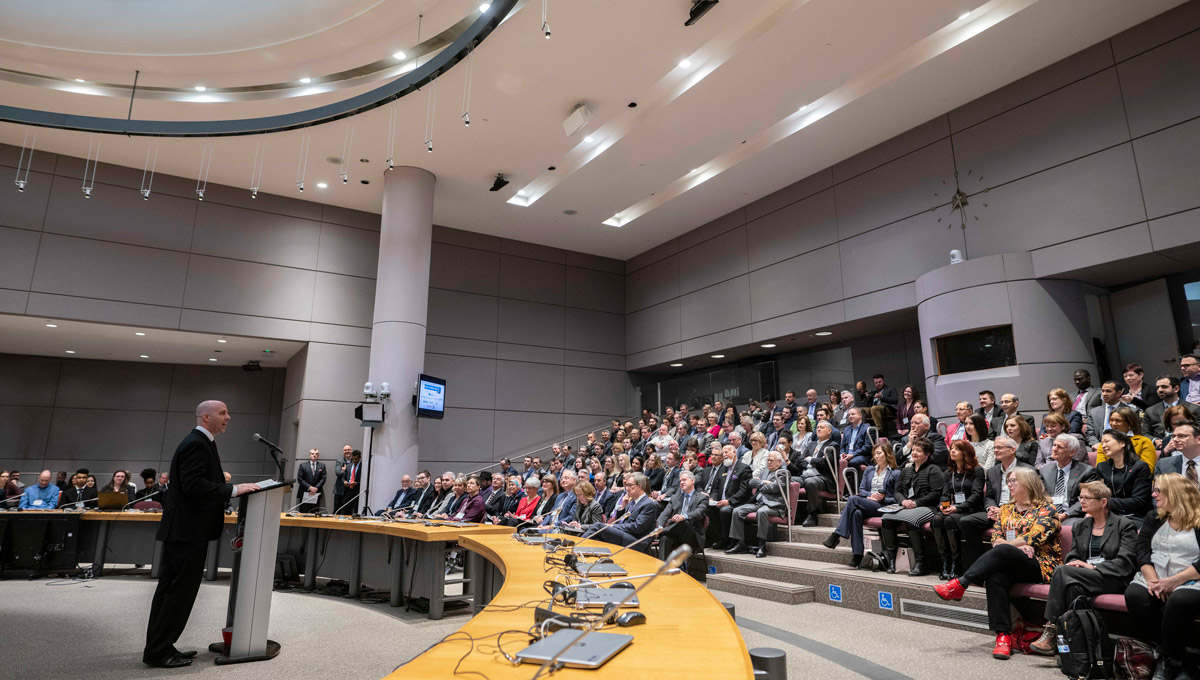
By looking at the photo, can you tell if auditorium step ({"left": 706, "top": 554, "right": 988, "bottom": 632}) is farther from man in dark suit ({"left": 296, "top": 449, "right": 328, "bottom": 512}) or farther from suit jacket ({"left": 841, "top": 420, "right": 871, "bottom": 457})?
man in dark suit ({"left": 296, "top": 449, "right": 328, "bottom": 512})

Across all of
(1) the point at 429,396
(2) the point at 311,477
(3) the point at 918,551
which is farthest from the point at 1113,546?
(2) the point at 311,477

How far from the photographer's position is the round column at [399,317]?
348 inches

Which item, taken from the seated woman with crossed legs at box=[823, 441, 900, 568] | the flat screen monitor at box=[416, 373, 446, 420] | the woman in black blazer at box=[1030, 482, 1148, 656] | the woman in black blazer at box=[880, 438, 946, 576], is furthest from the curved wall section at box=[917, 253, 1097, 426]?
the flat screen monitor at box=[416, 373, 446, 420]

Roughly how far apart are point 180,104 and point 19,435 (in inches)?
294

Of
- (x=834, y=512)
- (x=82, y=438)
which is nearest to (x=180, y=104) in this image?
(x=82, y=438)

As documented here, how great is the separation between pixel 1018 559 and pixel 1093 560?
361 millimetres

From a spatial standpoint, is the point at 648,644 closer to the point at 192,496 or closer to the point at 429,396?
the point at 192,496

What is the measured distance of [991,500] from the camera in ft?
15.8

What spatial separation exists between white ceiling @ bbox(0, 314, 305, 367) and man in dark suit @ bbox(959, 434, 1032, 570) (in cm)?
970

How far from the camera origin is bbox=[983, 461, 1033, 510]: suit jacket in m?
4.80

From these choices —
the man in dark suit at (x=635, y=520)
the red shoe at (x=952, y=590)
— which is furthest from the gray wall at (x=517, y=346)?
the red shoe at (x=952, y=590)

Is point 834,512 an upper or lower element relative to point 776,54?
lower

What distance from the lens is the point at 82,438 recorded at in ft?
38.5

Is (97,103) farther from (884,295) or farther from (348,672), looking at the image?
(884,295)
